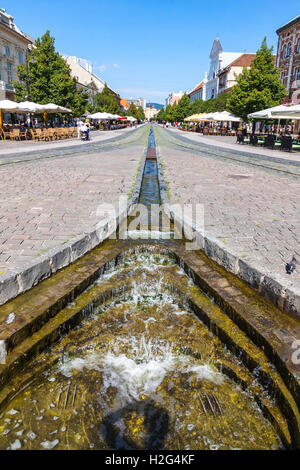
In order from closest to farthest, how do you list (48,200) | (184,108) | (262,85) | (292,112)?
(48,200) < (292,112) < (262,85) < (184,108)

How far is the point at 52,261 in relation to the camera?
3.83 m

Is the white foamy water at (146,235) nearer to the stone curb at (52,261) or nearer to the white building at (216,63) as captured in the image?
the stone curb at (52,261)

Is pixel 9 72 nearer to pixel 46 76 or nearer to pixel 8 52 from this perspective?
pixel 8 52

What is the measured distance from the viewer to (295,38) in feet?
124

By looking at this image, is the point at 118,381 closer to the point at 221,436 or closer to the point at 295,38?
the point at 221,436

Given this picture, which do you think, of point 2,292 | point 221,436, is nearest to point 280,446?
point 221,436

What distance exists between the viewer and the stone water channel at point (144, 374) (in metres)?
2.22

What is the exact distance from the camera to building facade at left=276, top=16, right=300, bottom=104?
37.3 meters

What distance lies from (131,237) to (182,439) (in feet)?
11.5

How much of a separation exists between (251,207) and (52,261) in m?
4.37

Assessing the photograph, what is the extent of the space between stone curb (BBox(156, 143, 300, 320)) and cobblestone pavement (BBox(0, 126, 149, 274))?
1.86m

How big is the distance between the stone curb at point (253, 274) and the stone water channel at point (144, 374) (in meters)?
0.12

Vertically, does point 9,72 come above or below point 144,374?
above

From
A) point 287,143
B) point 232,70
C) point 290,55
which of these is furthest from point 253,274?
point 232,70
